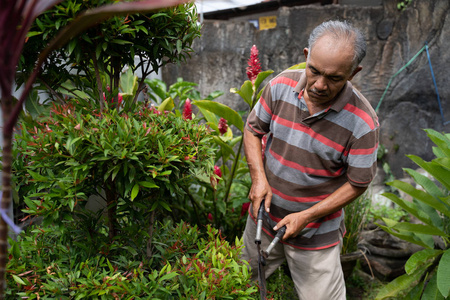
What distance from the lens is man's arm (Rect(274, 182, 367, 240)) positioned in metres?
1.90

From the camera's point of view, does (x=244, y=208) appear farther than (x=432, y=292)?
Yes

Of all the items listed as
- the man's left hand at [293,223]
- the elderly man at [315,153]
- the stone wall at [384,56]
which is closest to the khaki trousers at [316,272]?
the elderly man at [315,153]

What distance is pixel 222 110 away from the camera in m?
2.72

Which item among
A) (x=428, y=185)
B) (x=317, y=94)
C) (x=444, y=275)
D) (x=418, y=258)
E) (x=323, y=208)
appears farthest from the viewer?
(x=428, y=185)

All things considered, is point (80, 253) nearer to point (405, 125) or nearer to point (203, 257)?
point (203, 257)

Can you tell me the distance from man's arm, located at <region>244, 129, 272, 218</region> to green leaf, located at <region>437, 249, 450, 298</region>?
3.87ft

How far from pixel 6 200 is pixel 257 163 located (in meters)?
1.62

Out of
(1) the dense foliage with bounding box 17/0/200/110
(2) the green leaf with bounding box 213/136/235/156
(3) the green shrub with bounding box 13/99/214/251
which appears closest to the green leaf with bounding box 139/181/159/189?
(3) the green shrub with bounding box 13/99/214/251

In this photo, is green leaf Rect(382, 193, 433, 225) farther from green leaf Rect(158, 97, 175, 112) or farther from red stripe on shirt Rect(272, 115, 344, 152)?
green leaf Rect(158, 97, 175, 112)

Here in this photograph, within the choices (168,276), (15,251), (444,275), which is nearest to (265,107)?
(168,276)

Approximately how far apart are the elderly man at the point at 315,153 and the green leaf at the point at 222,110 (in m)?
0.50

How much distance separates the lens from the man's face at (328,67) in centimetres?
167

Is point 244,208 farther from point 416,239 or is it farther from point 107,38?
point 107,38

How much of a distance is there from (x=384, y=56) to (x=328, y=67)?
348 cm
